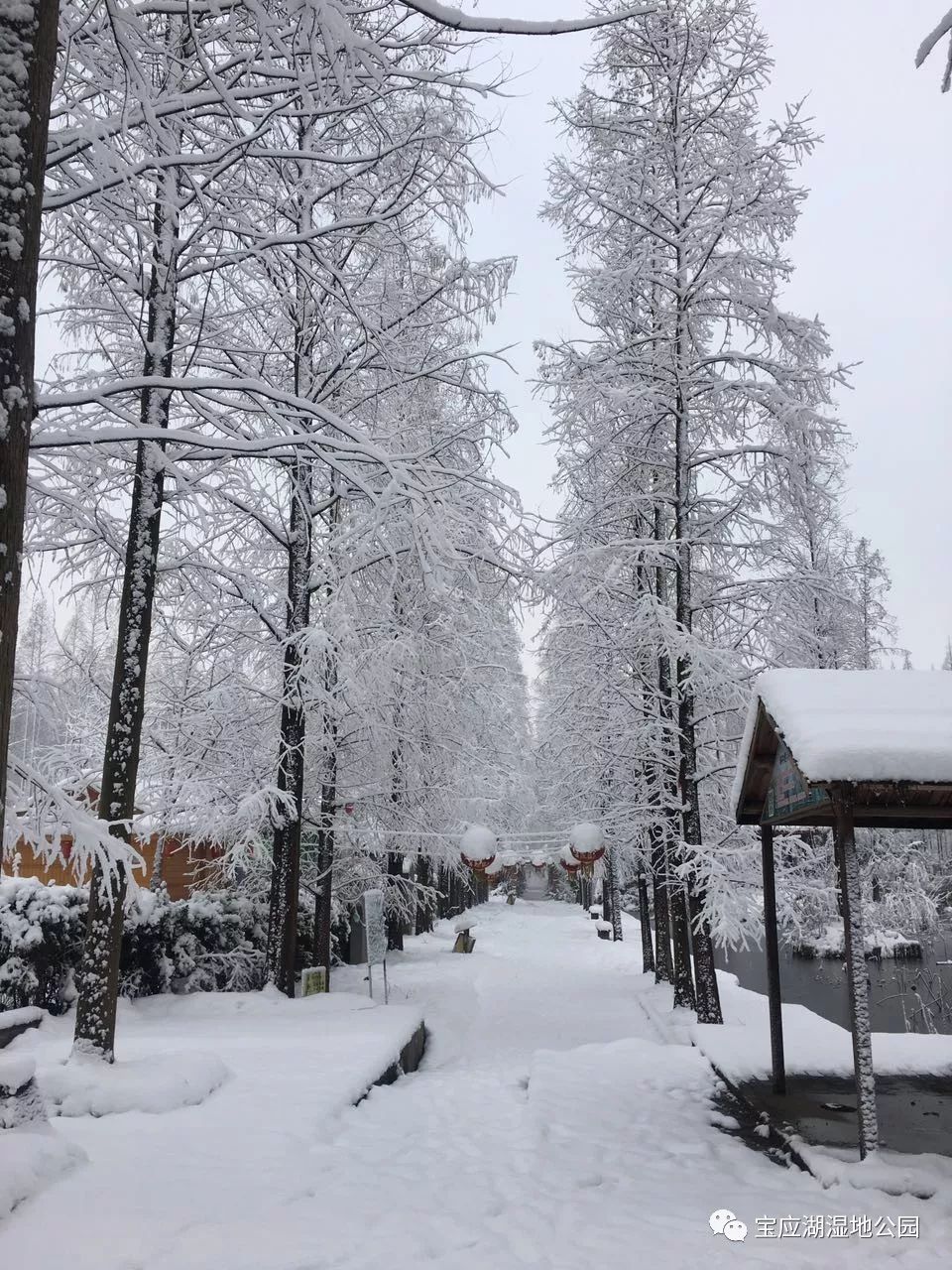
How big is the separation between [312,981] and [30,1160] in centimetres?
886

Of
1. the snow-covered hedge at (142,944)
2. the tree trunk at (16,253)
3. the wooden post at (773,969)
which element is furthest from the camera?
the snow-covered hedge at (142,944)

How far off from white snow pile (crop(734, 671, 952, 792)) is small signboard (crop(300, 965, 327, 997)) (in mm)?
8884

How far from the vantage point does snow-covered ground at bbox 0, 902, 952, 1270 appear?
4594mm

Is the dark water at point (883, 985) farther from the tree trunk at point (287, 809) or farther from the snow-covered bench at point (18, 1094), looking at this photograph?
the snow-covered bench at point (18, 1094)

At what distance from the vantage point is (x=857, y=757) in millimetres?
5930

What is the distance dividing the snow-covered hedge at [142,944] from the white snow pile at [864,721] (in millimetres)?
6778

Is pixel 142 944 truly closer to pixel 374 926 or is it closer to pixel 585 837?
pixel 374 926

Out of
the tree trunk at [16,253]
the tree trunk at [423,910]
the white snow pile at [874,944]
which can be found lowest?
the white snow pile at [874,944]

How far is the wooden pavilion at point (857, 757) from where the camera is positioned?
5.94 metres

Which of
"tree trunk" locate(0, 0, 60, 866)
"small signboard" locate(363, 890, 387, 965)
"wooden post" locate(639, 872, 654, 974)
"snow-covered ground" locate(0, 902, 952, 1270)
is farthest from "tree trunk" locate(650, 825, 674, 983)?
"tree trunk" locate(0, 0, 60, 866)

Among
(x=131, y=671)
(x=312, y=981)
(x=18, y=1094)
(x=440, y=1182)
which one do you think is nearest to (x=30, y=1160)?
(x=18, y=1094)

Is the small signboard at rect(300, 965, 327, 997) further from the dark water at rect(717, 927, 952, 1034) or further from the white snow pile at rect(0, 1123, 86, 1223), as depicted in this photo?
the white snow pile at rect(0, 1123, 86, 1223)

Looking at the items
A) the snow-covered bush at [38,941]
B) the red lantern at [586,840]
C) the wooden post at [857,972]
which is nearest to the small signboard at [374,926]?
the snow-covered bush at [38,941]

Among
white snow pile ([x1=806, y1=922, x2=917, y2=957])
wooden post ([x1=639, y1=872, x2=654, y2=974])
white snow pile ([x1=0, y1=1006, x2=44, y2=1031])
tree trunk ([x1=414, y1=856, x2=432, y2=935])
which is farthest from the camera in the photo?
white snow pile ([x1=806, y1=922, x2=917, y2=957])
